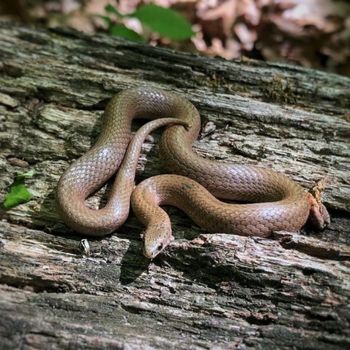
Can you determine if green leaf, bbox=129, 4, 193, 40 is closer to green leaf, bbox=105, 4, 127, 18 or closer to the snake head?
green leaf, bbox=105, 4, 127, 18

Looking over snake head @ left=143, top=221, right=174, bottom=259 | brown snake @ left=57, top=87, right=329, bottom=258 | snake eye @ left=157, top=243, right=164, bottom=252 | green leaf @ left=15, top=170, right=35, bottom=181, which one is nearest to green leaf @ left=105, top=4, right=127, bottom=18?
brown snake @ left=57, top=87, right=329, bottom=258

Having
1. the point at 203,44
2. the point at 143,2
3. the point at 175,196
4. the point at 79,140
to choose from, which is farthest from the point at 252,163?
the point at 143,2

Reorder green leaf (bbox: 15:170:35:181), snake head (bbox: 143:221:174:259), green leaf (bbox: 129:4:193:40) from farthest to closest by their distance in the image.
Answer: green leaf (bbox: 129:4:193:40) → green leaf (bbox: 15:170:35:181) → snake head (bbox: 143:221:174:259)

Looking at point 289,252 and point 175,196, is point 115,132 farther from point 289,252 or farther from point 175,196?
point 289,252

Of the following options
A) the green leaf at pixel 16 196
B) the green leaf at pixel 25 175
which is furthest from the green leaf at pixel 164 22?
the green leaf at pixel 16 196

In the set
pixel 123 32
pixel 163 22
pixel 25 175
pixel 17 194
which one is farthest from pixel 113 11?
pixel 17 194

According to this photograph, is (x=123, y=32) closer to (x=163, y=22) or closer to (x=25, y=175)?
(x=163, y=22)
